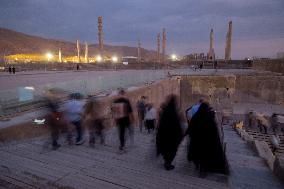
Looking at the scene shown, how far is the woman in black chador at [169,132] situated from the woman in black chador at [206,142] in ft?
0.99

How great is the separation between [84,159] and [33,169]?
900 mm

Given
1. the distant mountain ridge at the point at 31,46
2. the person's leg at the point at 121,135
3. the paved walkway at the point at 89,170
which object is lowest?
the paved walkway at the point at 89,170

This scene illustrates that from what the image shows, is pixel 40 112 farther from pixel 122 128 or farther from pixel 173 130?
pixel 173 130

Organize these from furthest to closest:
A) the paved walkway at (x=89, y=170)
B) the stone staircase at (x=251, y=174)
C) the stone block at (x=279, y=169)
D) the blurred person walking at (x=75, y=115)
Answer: the blurred person walking at (x=75, y=115)
the stone block at (x=279, y=169)
the stone staircase at (x=251, y=174)
the paved walkway at (x=89, y=170)

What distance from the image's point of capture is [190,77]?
21938 mm

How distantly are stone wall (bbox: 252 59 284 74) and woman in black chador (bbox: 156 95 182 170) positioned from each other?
27.7 meters

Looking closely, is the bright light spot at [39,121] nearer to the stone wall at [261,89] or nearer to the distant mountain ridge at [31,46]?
the stone wall at [261,89]

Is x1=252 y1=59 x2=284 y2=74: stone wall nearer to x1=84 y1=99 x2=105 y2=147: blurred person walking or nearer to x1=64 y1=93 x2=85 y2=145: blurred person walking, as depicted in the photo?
x1=84 y1=99 x2=105 y2=147: blurred person walking

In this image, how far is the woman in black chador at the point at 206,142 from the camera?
4.09 metres

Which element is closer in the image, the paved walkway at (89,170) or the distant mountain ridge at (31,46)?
the paved walkway at (89,170)

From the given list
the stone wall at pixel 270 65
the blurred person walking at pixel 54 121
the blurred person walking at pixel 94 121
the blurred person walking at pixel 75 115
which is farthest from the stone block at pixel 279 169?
the stone wall at pixel 270 65

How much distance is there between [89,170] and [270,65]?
1216 inches

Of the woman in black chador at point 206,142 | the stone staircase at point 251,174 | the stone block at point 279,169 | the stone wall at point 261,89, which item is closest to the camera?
the woman in black chador at point 206,142

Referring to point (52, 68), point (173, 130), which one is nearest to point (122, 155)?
point (173, 130)
